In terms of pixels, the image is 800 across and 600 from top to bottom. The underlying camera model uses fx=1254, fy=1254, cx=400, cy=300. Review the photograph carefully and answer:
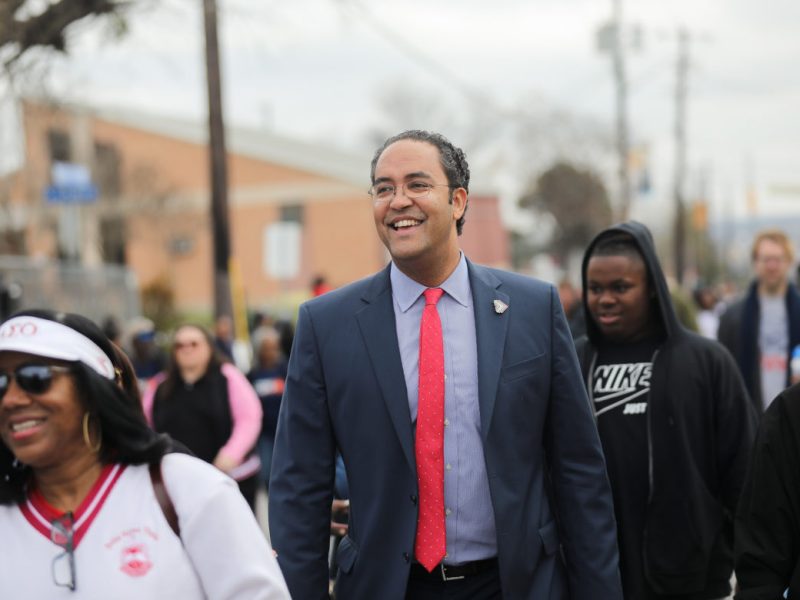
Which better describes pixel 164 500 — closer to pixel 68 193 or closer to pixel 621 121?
pixel 68 193

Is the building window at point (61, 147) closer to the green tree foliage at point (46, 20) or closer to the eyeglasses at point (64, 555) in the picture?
the green tree foliage at point (46, 20)

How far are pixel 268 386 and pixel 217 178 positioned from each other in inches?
271

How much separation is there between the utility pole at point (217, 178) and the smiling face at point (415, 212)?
13.5 m

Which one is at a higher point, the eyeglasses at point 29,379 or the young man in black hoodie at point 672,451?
the eyeglasses at point 29,379

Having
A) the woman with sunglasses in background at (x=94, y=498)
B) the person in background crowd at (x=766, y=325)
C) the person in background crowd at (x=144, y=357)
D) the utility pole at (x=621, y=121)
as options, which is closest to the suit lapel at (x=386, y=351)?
the woman with sunglasses in background at (x=94, y=498)

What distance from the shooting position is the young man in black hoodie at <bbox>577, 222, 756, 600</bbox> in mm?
5105

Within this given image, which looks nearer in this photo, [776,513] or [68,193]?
[776,513]

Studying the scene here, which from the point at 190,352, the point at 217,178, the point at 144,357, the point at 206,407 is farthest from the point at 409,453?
the point at 217,178

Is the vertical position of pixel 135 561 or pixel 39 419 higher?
pixel 39 419

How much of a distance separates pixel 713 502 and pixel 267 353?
6958mm

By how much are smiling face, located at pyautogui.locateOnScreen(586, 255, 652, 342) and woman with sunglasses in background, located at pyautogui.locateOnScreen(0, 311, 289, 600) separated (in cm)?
272

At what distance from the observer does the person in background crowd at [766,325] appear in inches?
323

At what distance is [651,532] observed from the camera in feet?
16.9

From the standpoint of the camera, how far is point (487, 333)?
13.1 ft
